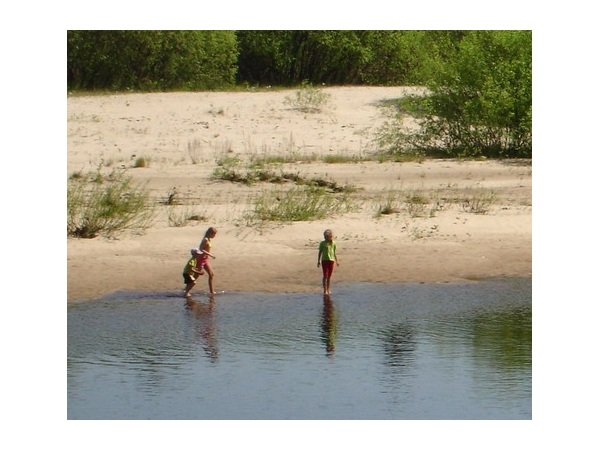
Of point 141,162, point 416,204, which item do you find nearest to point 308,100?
point 141,162

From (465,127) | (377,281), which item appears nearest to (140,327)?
(377,281)

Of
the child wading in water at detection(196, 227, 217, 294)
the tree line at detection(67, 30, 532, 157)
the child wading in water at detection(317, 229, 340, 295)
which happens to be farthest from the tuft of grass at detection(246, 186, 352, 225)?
the tree line at detection(67, 30, 532, 157)

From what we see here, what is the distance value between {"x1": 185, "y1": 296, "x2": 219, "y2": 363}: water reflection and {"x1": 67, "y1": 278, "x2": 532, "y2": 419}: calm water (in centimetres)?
2

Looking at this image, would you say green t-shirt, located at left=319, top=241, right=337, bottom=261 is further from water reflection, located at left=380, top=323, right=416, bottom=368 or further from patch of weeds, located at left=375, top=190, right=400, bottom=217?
patch of weeds, located at left=375, top=190, right=400, bottom=217

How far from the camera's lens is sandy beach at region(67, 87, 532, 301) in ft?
51.1

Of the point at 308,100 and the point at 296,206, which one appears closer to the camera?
the point at 296,206

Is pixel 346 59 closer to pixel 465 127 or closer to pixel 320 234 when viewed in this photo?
pixel 465 127

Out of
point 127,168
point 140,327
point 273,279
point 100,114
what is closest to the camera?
point 140,327

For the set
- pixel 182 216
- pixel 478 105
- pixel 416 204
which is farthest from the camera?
pixel 478 105

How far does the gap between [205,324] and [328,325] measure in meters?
1.34

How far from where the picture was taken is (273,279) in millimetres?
15117

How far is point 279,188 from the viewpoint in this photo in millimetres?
20750

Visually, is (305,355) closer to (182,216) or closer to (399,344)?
(399,344)

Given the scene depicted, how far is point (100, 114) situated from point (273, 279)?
13401 mm
